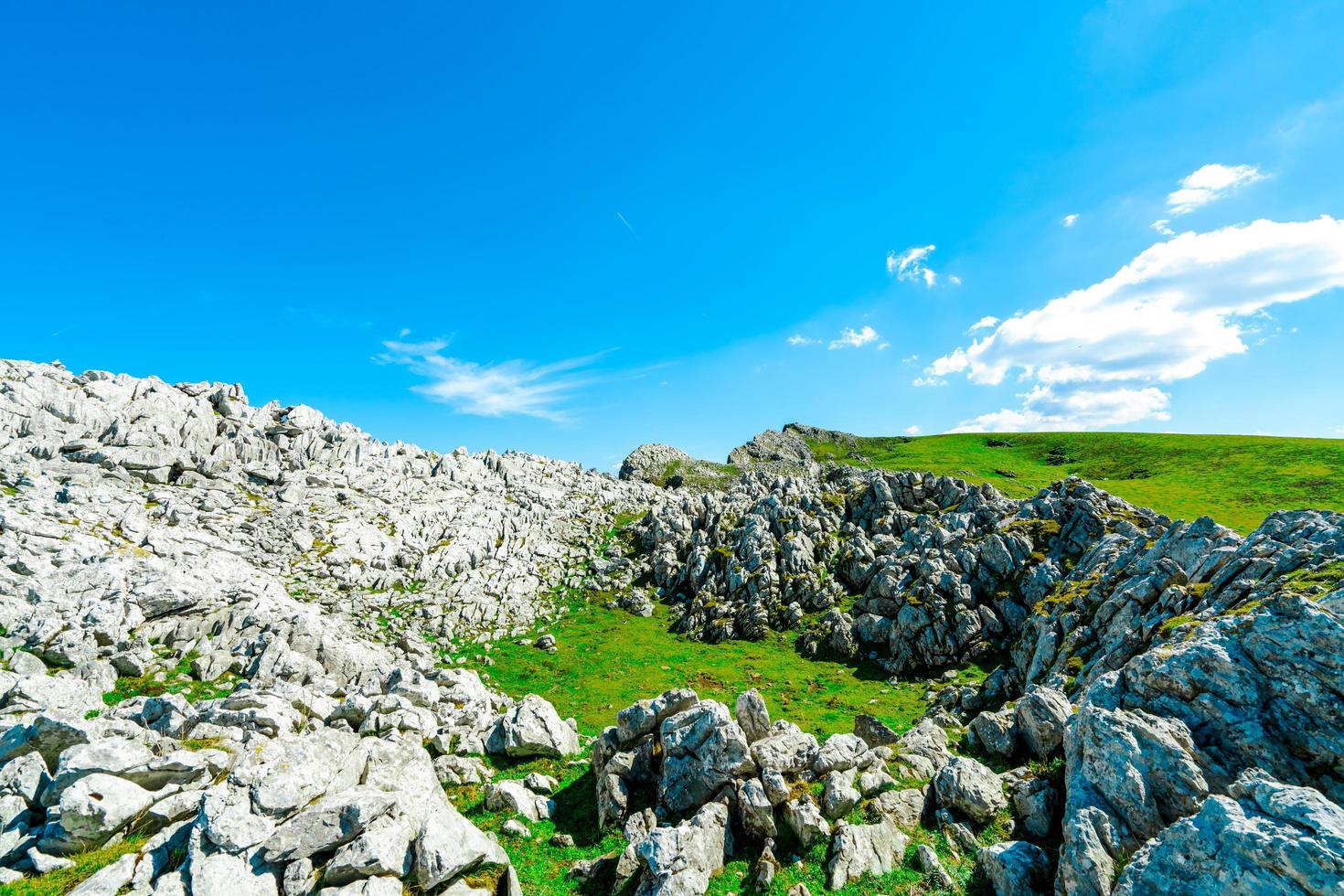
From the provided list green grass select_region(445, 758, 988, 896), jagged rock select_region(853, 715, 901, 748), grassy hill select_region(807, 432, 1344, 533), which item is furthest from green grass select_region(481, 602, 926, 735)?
grassy hill select_region(807, 432, 1344, 533)

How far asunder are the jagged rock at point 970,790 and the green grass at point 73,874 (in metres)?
29.3

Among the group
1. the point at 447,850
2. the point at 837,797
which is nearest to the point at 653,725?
the point at 837,797

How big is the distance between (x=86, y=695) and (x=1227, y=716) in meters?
53.1

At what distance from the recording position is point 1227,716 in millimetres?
17734

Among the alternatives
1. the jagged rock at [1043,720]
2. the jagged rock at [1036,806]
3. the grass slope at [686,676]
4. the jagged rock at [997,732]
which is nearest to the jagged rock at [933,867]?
the jagged rock at [1036,806]

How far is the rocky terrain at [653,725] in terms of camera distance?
15992 mm

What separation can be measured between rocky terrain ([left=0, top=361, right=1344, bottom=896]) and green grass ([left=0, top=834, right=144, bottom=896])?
19 cm

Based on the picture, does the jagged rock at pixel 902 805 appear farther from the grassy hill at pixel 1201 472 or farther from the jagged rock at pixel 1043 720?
the grassy hill at pixel 1201 472

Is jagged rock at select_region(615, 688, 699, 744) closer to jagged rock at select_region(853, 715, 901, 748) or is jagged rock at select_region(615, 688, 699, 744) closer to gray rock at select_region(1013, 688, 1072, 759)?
jagged rock at select_region(853, 715, 901, 748)

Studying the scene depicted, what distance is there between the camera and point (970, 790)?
1995 centimetres

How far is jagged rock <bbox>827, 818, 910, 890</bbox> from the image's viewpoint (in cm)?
1802

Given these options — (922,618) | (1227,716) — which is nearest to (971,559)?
(922,618)

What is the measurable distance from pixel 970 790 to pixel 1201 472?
600ft

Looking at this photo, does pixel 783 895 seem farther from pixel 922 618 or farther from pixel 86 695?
pixel 922 618
